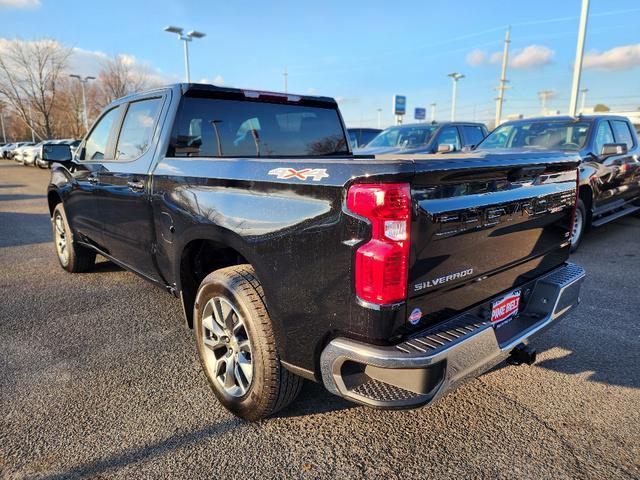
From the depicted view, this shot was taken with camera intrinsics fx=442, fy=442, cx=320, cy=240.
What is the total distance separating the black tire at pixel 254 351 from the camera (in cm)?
233

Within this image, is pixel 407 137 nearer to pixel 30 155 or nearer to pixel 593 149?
pixel 593 149

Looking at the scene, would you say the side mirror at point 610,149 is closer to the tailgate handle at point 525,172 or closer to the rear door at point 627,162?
the rear door at point 627,162

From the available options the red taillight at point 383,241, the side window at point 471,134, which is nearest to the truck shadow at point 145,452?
the red taillight at point 383,241

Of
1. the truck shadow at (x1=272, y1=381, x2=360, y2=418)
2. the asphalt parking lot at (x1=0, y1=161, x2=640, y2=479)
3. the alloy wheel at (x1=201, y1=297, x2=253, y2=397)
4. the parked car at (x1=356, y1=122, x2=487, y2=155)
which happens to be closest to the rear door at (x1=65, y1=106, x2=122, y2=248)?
the asphalt parking lot at (x1=0, y1=161, x2=640, y2=479)

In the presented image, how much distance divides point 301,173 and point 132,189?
1917mm

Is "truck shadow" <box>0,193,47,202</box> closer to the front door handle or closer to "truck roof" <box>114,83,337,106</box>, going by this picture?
"truck roof" <box>114,83,337,106</box>

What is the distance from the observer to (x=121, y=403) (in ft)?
9.02

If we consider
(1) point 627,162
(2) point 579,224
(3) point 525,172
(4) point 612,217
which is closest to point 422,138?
(1) point 627,162

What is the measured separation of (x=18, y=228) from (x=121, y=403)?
7.59 m

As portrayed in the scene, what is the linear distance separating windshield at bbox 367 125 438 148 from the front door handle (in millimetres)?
7305

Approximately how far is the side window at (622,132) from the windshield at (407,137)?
138 inches

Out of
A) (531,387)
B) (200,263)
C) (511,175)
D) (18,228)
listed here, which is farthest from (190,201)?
(18,228)

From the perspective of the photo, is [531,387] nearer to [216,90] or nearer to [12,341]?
[216,90]

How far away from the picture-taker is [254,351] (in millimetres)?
2365
